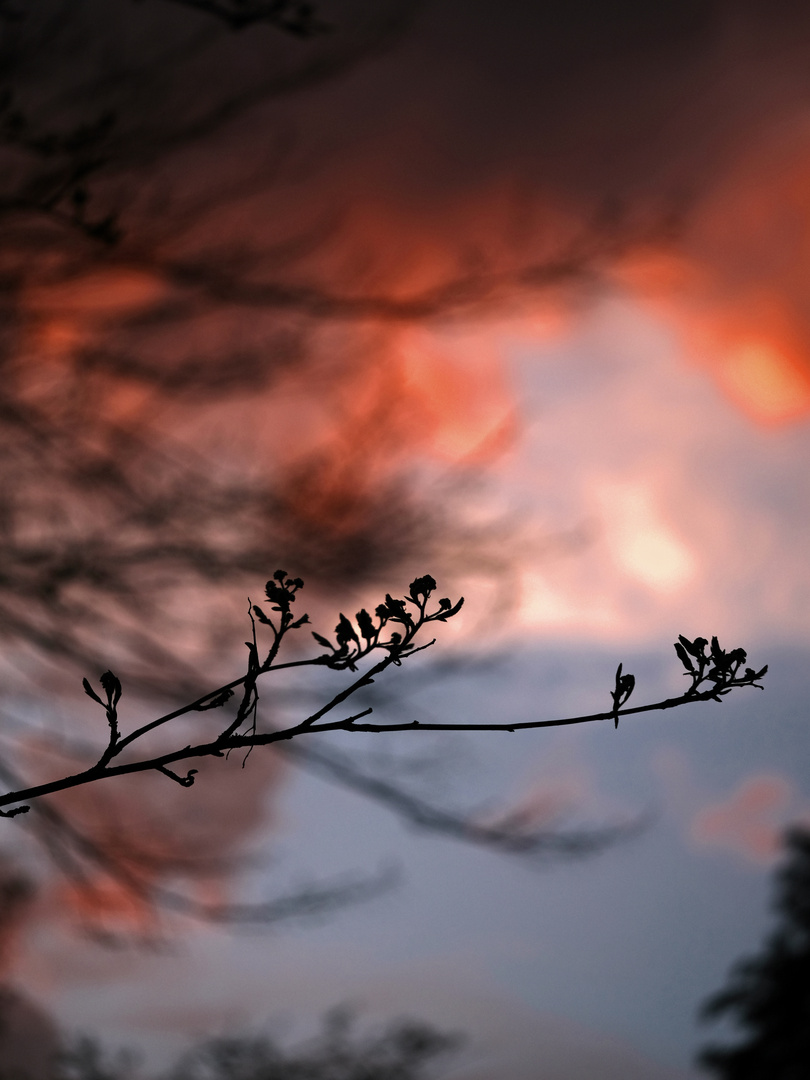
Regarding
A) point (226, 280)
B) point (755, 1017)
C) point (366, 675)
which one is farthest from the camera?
point (755, 1017)

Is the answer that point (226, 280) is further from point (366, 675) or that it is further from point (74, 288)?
point (366, 675)

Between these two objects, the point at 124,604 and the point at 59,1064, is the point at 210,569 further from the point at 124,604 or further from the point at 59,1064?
the point at 59,1064

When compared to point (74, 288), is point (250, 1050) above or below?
below

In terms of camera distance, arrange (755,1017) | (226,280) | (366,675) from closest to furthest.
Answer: (366,675) → (226,280) → (755,1017)

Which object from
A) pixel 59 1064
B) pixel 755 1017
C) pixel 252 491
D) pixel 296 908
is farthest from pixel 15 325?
pixel 755 1017

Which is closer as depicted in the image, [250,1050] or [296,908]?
[296,908]

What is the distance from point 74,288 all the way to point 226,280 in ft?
2.88

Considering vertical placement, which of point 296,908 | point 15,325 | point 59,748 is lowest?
point 296,908

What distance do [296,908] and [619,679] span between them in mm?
5230

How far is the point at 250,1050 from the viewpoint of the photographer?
6.62m

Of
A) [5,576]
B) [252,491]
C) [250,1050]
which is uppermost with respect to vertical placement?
[252,491]

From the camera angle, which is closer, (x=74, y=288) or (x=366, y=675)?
(x=366, y=675)

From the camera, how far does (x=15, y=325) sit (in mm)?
6027

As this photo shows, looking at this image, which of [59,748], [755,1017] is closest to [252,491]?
[59,748]
